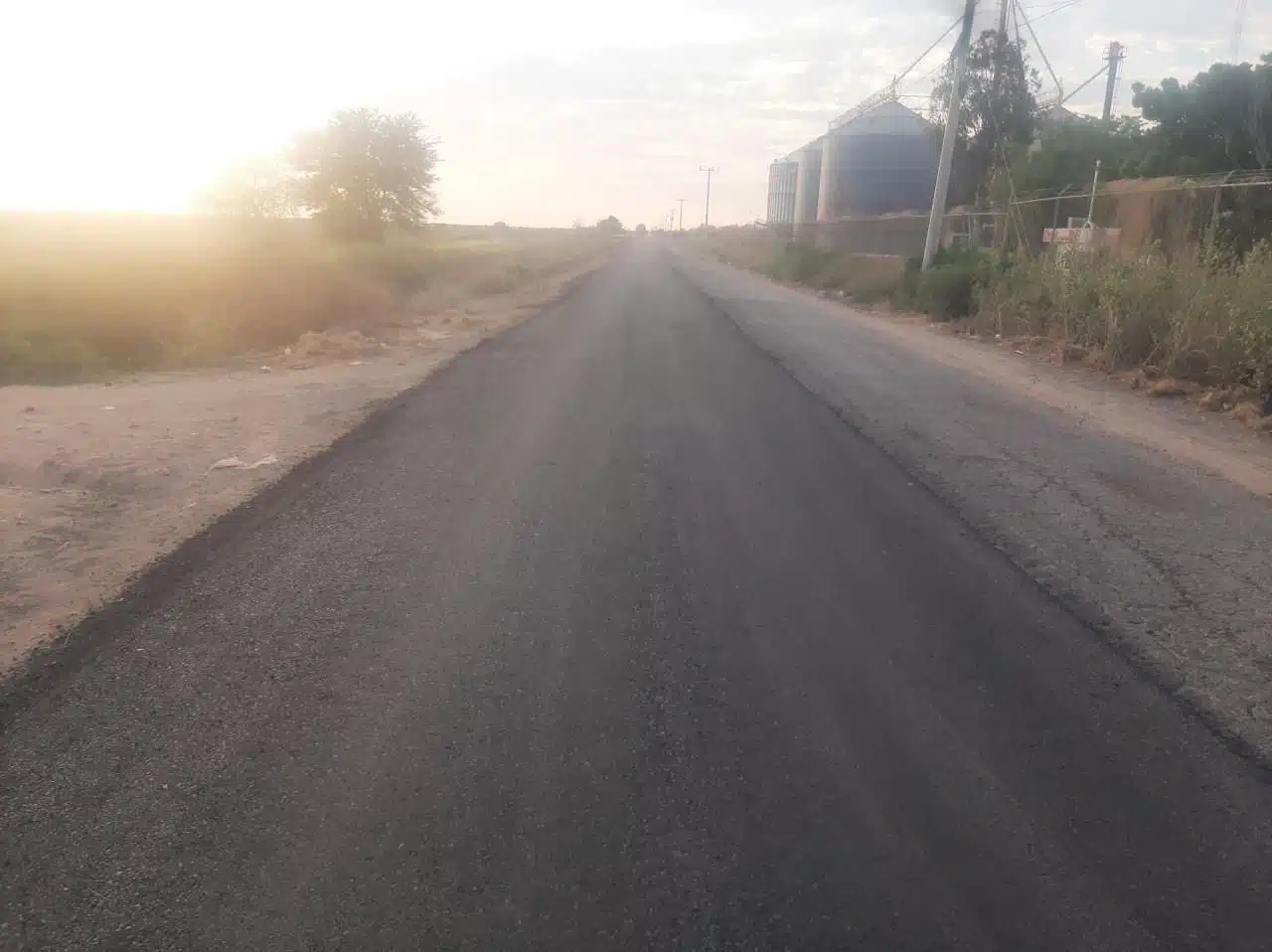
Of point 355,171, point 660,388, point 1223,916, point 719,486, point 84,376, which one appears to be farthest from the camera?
point 355,171

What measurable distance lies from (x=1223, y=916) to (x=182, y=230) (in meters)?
34.8

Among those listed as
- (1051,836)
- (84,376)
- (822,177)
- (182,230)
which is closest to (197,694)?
(1051,836)

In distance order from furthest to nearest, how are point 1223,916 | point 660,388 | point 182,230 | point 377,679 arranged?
point 182,230
point 660,388
point 377,679
point 1223,916

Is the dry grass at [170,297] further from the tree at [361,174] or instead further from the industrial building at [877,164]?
the industrial building at [877,164]

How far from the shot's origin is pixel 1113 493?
8.58m

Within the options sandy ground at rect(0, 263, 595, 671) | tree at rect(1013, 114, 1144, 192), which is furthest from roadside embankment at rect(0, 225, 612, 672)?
tree at rect(1013, 114, 1144, 192)

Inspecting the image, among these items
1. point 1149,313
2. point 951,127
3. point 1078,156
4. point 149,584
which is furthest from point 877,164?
point 149,584

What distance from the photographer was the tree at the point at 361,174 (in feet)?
179

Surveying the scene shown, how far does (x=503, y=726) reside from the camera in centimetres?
438

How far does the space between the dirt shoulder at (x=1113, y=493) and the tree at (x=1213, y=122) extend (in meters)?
21.1

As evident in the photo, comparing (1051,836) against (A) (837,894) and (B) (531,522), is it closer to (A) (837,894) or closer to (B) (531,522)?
(A) (837,894)

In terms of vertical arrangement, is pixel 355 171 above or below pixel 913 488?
above

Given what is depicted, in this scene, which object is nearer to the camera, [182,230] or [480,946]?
[480,946]

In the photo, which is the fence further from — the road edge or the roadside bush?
the road edge
